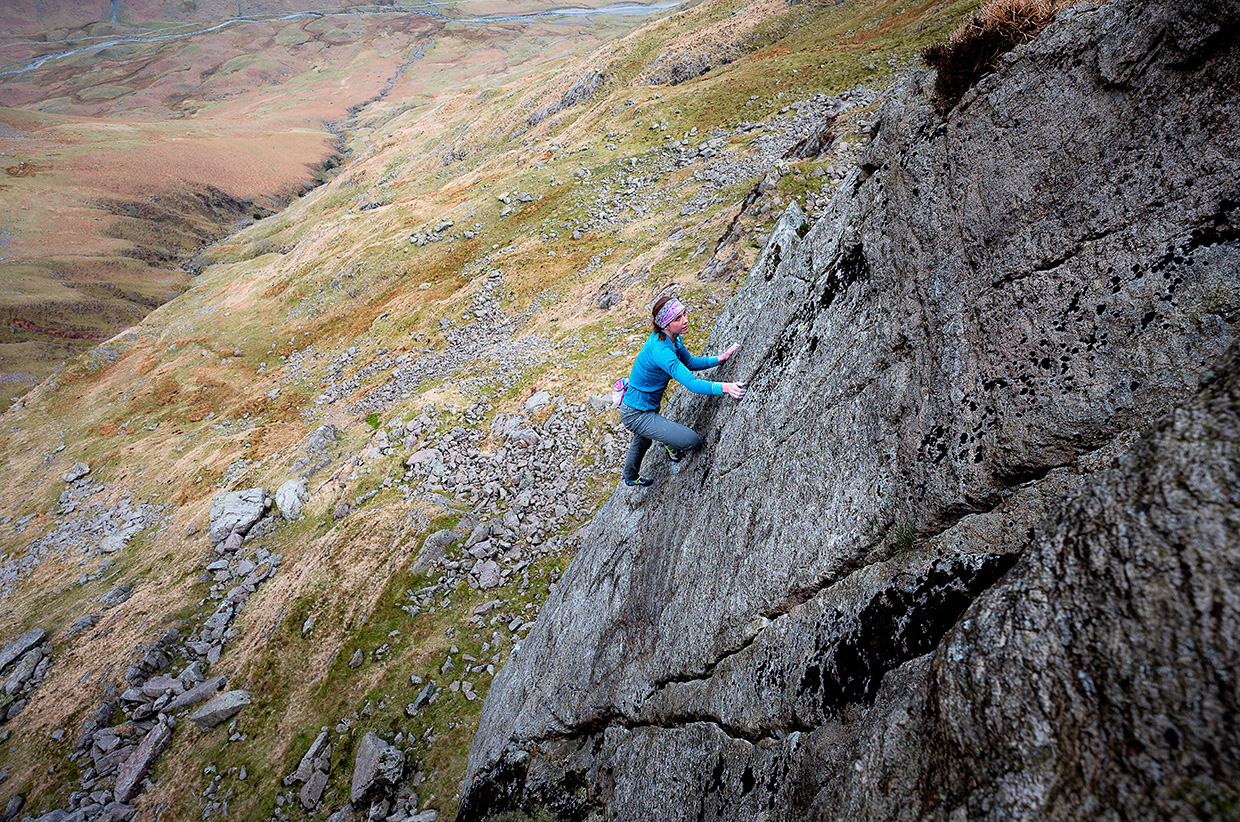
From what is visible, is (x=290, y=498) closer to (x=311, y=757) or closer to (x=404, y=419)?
(x=404, y=419)

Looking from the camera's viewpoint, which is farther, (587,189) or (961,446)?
(587,189)

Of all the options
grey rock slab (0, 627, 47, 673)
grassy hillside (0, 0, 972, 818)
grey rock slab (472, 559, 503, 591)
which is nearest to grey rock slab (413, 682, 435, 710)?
grassy hillside (0, 0, 972, 818)

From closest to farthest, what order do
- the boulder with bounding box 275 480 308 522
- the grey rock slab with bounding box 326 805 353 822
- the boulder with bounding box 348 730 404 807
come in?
1. the grey rock slab with bounding box 326 805 353 822
2. the boulder with bounding box 348 730 404 807
3. the boulder with bounding box 275 480 308 522

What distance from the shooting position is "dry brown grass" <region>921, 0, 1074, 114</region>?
660 cm

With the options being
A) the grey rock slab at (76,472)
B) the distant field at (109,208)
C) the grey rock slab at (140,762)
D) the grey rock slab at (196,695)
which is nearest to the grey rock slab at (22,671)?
the grey rock slab at (140,762)

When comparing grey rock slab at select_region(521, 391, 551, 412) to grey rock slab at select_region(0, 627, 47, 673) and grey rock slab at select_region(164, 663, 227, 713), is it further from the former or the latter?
grey rock slab at select_region(0, 627, 47, 673)

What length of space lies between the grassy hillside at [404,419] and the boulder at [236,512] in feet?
4.53

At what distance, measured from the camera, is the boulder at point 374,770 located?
50.4 ft

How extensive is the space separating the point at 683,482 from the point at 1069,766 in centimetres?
793

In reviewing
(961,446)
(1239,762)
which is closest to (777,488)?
(961,446)

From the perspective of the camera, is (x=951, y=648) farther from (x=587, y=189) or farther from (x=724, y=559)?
(x=587, y=189)

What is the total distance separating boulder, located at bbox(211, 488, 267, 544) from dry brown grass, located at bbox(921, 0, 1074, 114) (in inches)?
1274

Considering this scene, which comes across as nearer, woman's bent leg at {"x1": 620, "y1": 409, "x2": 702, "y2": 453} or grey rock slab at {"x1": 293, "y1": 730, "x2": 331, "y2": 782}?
woman's bent leg at {"x1": 620, "y1": 409, "x2": 702, "y2": 453}

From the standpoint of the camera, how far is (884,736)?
4.97m
